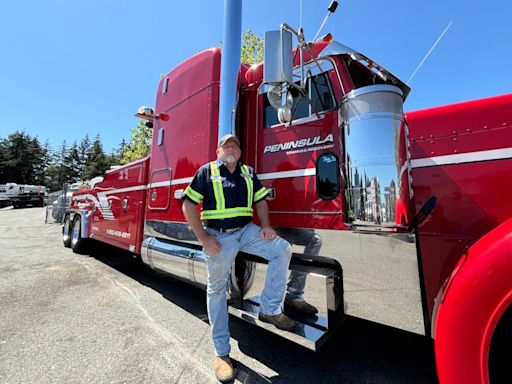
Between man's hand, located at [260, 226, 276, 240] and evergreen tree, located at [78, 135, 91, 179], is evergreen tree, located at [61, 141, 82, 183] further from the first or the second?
man's hand, located at [260, 226, 276, 240]

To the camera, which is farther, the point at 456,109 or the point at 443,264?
the point at 456,109

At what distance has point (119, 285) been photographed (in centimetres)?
471

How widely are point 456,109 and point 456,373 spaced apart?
160cm

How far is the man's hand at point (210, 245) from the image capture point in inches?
90.4

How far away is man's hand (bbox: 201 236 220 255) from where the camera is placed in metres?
2.30

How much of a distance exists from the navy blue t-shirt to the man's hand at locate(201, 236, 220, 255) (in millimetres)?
162

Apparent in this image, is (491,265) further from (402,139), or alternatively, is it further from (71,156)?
(71,156)

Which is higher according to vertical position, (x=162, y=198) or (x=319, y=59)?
(x=319, y=59)

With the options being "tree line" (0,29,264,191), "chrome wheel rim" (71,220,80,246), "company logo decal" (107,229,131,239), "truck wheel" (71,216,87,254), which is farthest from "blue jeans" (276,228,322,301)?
"tree line" (0,29,264,191)

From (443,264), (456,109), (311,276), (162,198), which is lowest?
(311,276)

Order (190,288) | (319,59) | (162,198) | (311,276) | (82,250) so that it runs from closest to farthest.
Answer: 1. (311,276)
2. (319,59)
3. (162,198)
4. (190,288)
5. (82,250)

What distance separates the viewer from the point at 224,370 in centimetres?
221

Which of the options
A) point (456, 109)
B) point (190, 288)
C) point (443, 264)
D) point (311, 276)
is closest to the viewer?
point (443, 264)

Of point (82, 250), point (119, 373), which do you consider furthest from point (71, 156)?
point (119, 373)
